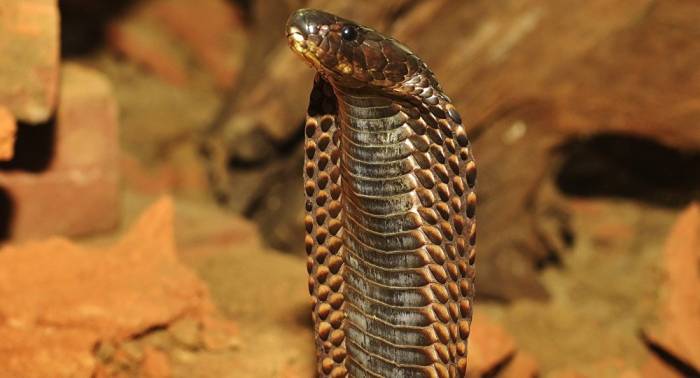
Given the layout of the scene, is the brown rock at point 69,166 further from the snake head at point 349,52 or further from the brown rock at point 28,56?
the snake head at point 349,52

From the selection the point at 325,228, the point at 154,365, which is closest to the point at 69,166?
the point at 154,365

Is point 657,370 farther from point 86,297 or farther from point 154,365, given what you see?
point 86,297

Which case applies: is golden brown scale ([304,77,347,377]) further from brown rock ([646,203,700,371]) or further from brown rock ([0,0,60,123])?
brown rock ([646,203,700,371])

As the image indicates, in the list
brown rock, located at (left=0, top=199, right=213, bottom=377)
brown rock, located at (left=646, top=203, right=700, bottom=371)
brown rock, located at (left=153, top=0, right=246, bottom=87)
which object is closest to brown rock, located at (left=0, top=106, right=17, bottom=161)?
brown rock, located at (left=0, top=199, right=213, bottom=377)

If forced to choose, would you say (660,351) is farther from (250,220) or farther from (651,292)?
(250,220)

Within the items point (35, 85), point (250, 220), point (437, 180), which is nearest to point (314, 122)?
point (437, 180)
